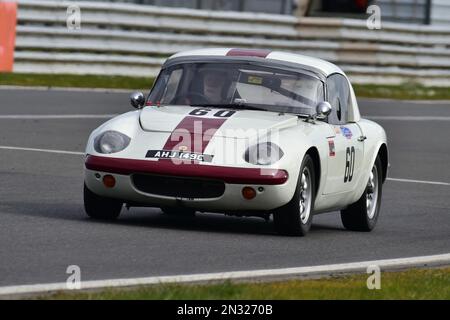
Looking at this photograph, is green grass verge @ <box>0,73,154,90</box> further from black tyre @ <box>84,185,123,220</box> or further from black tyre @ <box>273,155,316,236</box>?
black tyre @ <box>273,155,316,236</box>

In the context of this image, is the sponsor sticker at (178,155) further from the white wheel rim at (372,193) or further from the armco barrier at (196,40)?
the armco barrier at (196,40)

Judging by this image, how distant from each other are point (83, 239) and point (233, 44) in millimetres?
18574

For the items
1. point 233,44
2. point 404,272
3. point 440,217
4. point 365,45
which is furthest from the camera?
point 365,45

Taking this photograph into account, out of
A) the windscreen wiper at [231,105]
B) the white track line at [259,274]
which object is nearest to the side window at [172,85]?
the windscreen wiper at [231,105]

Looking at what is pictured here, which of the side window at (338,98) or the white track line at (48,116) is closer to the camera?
the side window at (338,98)

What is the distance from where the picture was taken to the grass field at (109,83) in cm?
2512

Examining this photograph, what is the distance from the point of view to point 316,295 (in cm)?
798

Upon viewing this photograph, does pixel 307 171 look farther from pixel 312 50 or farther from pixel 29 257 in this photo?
pixel 312 50

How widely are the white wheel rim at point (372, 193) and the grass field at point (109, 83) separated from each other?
1274 centimetres

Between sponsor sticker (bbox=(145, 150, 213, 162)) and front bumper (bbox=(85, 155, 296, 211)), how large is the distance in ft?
0.16

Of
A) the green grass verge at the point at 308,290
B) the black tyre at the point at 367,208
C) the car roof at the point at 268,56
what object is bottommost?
the black tyre at the point at 367,208

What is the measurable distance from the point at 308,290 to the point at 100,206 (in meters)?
3.25

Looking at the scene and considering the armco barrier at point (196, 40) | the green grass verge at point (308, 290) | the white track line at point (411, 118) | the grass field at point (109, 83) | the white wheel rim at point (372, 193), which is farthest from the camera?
the armco barrier at point (196, 40)
